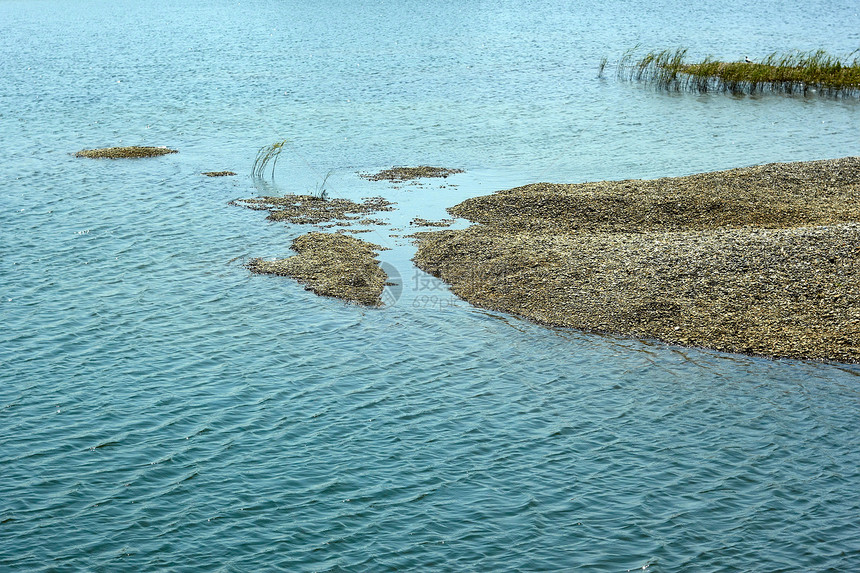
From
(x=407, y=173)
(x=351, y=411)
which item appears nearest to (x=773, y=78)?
(x=407, y=173)

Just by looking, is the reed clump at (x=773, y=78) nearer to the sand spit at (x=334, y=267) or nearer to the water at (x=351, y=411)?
the water at (x=351, y=411)

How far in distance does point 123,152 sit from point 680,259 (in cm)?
3189

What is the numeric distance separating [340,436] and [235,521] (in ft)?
11.8

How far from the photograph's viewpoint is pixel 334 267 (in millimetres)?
28016

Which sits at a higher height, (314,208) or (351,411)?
(314,208)

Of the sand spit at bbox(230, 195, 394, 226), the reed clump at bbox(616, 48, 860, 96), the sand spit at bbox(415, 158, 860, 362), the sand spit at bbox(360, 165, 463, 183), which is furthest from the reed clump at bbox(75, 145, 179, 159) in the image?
the reed clump at bbox(616, 48, 860, 96)

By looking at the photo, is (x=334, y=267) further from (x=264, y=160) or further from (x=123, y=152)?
(x=123, y=152)

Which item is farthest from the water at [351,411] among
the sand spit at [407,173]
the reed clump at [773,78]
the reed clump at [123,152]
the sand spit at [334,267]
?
the reed clump at [773,78]

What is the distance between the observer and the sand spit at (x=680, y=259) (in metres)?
23.0

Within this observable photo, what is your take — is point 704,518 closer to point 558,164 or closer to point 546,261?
point 546,261

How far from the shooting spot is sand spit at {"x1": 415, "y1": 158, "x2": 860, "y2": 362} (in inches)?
907

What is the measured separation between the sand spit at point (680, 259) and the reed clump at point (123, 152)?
2004 centimetres

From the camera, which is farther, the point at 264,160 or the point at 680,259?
the point at 264,160

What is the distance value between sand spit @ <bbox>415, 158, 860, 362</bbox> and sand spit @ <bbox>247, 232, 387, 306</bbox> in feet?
7.25
